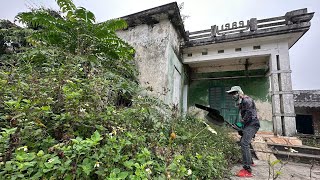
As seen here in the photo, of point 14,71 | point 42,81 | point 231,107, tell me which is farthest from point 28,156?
point 231,107

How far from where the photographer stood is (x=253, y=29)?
22.7 ft

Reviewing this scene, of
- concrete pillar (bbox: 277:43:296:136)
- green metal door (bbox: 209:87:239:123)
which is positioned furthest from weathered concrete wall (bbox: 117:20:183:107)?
concrete pillar (bbox: 277:43:296:136)

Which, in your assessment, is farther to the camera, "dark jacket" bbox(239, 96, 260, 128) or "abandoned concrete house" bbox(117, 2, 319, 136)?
"abandoned concrete house" bbox(117, 2, 319, 136)

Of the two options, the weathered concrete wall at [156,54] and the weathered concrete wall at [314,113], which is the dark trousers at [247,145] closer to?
the weathered concrete wall at [156,54]

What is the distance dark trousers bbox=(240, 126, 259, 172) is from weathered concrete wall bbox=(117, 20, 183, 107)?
2.91 metres

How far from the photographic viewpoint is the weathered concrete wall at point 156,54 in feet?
20.3

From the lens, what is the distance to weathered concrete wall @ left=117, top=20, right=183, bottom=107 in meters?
6.19

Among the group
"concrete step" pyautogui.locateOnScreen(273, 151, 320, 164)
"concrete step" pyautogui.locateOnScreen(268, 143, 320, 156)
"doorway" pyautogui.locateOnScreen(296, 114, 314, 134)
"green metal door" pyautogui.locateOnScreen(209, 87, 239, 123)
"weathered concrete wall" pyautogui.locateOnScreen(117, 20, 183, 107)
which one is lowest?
"concrete step" pyautogui.locateOnScreen(273, 151, 320, 164)

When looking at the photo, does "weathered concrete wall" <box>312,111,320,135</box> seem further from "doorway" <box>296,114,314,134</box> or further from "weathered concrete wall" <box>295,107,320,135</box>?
"doorway" <box>296,114,314,134</box>

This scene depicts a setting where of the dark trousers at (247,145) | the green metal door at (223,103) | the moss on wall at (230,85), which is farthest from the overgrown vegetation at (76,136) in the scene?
the moss on wall at (230,85)

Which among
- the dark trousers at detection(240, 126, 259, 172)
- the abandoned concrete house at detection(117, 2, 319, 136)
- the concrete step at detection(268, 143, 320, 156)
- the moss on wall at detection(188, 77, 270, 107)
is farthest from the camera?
the moss on wall at detection(188, 77, 270, 107)

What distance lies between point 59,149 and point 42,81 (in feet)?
3.37

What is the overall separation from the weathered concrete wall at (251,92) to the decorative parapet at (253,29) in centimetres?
241

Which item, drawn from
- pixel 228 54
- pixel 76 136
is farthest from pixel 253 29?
pixel 76 136
